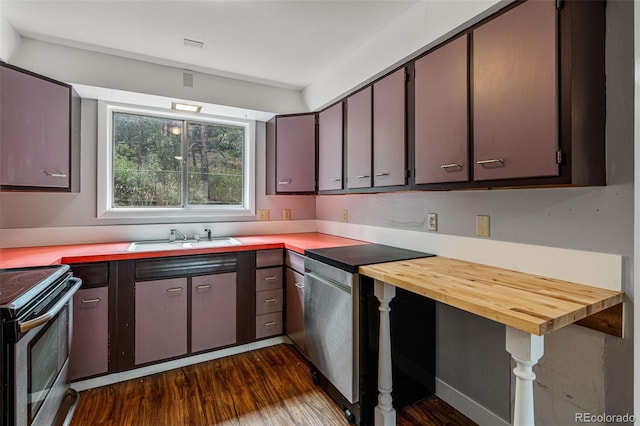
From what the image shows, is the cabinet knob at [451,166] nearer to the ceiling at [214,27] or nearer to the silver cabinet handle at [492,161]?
the silver cabinet handle at [492,161]

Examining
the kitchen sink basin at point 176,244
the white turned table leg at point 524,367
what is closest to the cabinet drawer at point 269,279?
the kitchen sink basin at point 176,244

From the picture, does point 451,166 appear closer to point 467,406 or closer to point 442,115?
point 442,115

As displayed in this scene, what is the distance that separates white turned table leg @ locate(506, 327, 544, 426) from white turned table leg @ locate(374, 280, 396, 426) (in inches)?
24.4

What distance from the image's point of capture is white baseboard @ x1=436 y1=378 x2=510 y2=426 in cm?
165

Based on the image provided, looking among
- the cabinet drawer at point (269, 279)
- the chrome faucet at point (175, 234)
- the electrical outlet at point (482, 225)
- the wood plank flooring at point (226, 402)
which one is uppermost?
the electrical outlet at point (482, 225)

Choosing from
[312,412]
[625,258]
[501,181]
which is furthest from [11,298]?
[625,258]

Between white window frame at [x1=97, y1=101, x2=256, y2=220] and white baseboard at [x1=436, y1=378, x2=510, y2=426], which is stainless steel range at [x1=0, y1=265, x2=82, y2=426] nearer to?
white window frame at [x1=97, y1=101, x2=256, y2=220]

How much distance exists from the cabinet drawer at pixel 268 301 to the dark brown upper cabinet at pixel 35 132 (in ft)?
5.12

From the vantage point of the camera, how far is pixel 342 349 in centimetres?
177

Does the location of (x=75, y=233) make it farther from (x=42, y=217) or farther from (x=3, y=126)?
(x=3, y=126)

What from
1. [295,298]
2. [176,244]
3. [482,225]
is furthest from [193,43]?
[482,225]

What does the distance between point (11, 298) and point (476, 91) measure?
2.13m

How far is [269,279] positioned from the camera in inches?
101

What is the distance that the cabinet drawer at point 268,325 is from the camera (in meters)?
2.54
